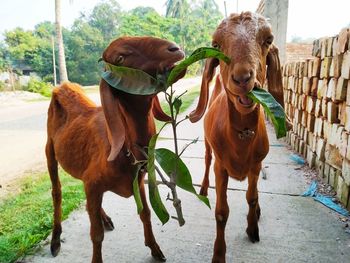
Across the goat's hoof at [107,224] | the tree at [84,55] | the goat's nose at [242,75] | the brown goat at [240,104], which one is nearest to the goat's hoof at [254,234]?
the brown goat at [240,104]

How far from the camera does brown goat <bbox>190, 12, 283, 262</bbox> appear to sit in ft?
5.52

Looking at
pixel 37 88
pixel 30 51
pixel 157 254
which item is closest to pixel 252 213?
pixel 157 254

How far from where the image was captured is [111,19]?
50.1 metres

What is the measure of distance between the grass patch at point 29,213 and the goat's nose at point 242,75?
223 centimetres

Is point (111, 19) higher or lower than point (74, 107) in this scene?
higher

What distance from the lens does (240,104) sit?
1793 millimetres

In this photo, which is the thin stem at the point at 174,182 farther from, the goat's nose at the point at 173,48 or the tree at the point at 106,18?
the tree at the point at 106,18

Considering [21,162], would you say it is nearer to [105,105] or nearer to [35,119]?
[105,105]

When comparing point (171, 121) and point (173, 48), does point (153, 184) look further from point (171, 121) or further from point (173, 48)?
point (173, 48)

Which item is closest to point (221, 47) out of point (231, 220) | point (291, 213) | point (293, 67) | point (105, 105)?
point (105, 105)

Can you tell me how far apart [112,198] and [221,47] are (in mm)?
2413

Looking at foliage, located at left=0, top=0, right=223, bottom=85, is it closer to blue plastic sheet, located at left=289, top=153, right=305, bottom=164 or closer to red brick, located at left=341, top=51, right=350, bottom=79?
blue plastic sheet, located at left=289, top=153, right=305, bottom=164

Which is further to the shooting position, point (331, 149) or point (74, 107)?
point (331, 149)

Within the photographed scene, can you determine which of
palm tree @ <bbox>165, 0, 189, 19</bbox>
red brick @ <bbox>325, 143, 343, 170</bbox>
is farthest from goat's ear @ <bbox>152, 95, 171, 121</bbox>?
palm tree @ <bbox>165, 0, 189, 19</bbox>
